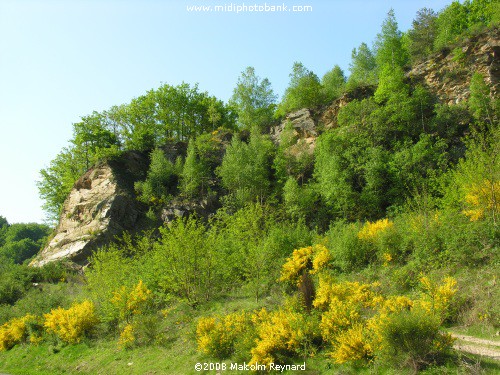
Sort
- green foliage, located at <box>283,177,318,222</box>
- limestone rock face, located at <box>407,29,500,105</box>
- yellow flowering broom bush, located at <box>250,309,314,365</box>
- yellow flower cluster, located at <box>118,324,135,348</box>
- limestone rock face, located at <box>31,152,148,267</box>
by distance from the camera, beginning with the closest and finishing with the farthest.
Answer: yellow flowering broom bush, located at <box>250,309,314,365</box>
yellow flower cluster, located at <box>118,324,135,348</box>
limestone rock face, located at <box>407,29,500,105</box>
green foliage, located at <box>283,177,318,222</box>
limestone rock face, located at <box>31,152,148,267</box>

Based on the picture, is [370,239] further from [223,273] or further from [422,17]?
[422,17]

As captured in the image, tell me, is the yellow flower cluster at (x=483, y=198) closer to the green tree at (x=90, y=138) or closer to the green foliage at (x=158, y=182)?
the green foliage at (x=158, y=182)

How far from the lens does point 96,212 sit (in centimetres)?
3378

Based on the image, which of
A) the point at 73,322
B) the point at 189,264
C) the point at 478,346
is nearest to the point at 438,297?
the point at 478,346

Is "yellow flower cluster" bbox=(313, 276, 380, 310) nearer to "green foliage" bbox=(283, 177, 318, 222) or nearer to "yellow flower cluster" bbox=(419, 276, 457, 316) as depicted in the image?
Result: "yellow flower cluster" bbox=(419, 276, 457, 316)

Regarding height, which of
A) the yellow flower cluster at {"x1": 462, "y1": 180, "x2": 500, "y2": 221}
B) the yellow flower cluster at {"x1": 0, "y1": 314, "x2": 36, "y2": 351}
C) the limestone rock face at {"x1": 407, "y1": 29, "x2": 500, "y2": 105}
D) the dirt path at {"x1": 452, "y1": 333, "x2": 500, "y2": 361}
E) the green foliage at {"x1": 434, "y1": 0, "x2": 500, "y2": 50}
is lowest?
the dirt path at {"x1": 452, "y1": 333, "x2": 500, "y2": 361}

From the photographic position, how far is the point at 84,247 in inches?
1236

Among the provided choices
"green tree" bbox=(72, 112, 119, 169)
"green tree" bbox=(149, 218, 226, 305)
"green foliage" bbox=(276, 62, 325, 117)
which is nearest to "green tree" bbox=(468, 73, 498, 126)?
"green foliage" bbox=(276, 62, 325, 117)

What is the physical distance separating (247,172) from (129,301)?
760 inches

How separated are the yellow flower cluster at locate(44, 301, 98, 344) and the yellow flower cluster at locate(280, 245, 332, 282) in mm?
10271

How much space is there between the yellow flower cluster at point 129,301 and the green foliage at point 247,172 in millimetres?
16100

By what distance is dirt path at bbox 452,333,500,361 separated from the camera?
844 cm

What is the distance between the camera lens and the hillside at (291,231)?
1043 cm

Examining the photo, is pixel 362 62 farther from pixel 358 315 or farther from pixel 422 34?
pixel 358 315
